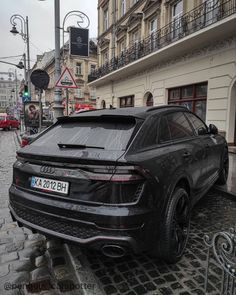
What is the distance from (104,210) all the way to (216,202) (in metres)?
3.15

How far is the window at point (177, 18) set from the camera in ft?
43.3

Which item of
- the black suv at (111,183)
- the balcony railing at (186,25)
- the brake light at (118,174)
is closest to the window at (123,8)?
the balcony railing at (186,25)

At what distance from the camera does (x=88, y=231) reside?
7.62 ft

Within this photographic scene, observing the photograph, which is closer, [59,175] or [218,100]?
[59,175]

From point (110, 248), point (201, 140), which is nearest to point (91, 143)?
point (110, 248)

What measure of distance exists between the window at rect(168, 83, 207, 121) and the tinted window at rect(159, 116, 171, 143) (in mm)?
9715

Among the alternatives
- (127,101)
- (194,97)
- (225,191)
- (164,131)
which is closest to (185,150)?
(164,131)

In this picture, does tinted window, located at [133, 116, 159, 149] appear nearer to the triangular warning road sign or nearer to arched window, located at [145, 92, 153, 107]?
the triangular warning road sign

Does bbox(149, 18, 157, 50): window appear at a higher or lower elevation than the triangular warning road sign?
higher

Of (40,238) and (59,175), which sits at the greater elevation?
(59,175)

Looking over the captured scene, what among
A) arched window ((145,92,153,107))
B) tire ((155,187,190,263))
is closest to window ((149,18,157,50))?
arched window ((145,92,153,107))

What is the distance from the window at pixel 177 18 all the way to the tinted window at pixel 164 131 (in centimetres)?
1145

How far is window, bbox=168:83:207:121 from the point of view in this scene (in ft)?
40.3

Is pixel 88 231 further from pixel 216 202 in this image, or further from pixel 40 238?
pixel 216 202
